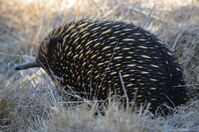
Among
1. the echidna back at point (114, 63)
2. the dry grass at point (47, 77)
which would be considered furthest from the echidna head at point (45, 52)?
the dry grass at point (47, 77)

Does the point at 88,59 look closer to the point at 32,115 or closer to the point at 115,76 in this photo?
the point at 115,76

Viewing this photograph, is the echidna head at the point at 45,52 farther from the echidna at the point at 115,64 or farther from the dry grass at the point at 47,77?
the dry grass at the point at 47,77

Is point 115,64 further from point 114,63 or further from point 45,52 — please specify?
point 45,52

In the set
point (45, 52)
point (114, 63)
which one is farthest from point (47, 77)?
point (114, 63)

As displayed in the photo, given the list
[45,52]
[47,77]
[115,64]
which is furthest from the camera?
[47,77]

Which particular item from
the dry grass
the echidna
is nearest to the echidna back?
the echidna

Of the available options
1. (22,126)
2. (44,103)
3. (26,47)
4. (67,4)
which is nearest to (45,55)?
(44,103)
